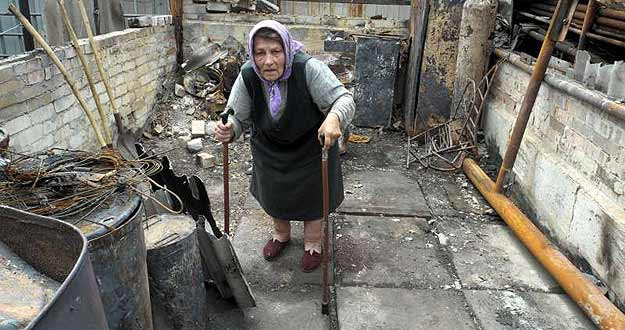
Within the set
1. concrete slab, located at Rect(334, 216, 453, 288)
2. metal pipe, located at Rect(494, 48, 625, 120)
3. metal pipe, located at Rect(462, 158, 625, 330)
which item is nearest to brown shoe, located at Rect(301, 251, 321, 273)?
concrete slab, located at Rect(334, 216, 453, 288)

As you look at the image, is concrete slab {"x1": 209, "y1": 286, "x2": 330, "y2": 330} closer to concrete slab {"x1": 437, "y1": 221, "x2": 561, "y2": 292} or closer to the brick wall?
concrete slab {"x1": 437, "y1": 221, "x2": 561, "y2": 292}

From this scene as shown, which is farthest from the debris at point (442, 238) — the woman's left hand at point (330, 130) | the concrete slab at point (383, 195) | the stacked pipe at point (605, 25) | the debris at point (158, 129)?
the debris at point (158, 129)

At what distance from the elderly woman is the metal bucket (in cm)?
148

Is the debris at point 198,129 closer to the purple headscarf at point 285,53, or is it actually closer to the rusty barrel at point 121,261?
the purple headscarf at point 285,53

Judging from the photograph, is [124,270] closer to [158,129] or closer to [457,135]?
[158,129]

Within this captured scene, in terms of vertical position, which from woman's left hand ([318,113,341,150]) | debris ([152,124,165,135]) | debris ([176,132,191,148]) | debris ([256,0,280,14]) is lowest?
debris ([176,132,191,148])

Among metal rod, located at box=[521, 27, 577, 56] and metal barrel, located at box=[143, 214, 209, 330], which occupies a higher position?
metal rod, located at box=[521, 27, 577, 56]

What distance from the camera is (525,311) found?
3.13m

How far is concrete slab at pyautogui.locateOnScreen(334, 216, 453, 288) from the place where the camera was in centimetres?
347

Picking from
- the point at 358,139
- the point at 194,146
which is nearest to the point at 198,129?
the point at 194,146

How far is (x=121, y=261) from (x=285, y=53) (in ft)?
4.83

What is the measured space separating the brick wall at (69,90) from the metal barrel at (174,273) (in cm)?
179

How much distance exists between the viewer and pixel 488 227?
429 centimetres

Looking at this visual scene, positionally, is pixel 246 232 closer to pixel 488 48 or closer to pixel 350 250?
pixel 350 250
